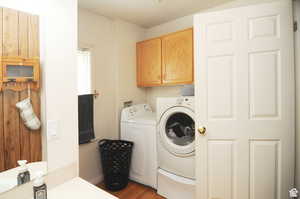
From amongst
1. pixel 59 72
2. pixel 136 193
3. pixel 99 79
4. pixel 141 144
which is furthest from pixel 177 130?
pixel 59 72

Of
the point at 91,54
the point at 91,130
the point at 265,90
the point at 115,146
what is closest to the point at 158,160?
the point at 115,146

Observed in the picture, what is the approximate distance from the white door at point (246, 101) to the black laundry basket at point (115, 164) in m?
1.00

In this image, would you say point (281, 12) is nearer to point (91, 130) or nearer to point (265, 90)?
point (265, 90)

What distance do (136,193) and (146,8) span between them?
8.02ft

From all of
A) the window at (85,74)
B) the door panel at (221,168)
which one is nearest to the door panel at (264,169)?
the door panel at (221,168)

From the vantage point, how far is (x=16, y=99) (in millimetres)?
779

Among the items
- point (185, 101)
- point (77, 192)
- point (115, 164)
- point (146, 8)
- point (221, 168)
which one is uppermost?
point (146, 8)

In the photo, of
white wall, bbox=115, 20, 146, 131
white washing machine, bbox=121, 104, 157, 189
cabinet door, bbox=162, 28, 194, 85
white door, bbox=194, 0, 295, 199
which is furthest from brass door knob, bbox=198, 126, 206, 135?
white wall, bbox=115, 20, 146, 131

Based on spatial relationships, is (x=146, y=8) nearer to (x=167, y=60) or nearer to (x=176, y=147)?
(x=167, y=60)

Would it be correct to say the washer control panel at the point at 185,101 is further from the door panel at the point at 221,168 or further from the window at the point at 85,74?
the window at the point at 85,74

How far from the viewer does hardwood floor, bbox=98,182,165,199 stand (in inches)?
77.8

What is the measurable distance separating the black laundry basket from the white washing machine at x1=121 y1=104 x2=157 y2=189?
0.13m

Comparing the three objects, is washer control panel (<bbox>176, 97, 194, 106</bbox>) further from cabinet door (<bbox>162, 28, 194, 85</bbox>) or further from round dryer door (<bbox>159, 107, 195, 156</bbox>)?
cabinet door (<bbox>162, 28, 194, 85</bbox>)

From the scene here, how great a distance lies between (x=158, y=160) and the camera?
2021 mm
